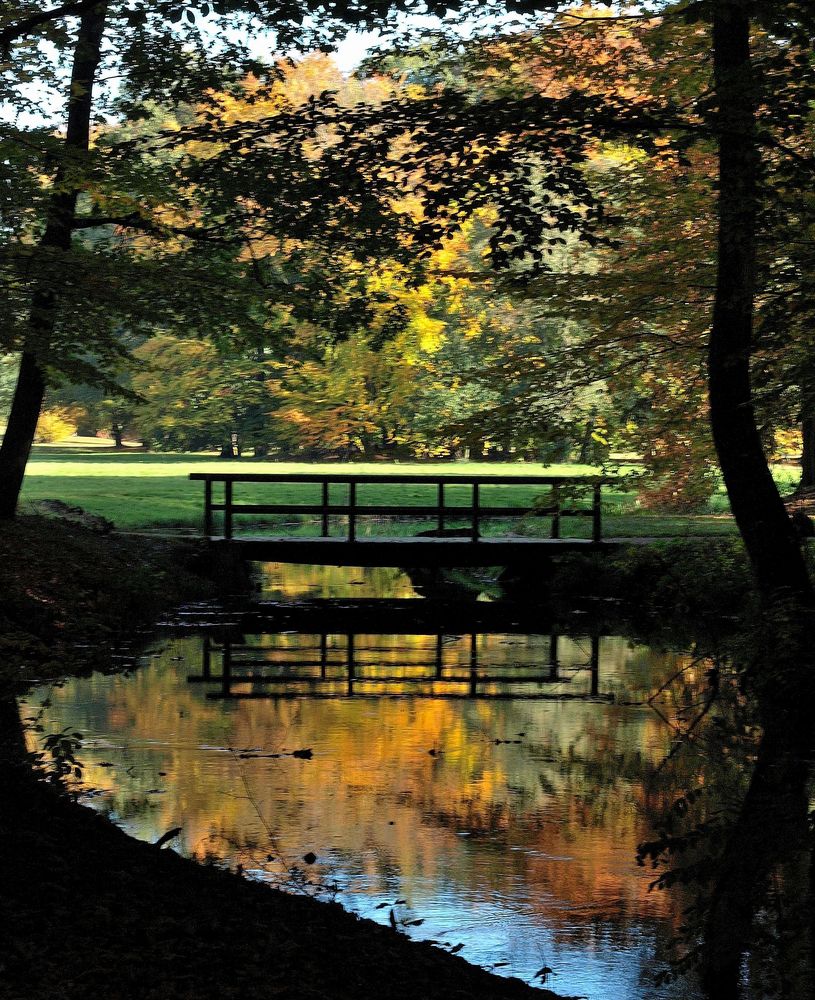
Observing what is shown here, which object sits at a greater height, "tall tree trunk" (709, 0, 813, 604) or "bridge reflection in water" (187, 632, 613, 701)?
"tall tree trunk" (709, 0, 813, 604)

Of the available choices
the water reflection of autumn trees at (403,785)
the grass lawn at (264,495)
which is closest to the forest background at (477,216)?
the water reflection of autumn trees at (403,785)

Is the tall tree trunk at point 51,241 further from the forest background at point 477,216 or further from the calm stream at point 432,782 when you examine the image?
the calm stream at point 432,782

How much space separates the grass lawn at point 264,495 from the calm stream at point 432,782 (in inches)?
317

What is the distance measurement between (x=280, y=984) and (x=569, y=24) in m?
14.5

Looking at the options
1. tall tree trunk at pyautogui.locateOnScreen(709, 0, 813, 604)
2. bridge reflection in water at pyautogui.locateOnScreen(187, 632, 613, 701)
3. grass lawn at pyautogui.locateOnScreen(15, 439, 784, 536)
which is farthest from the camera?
grass lawn at pyautogui.locateOnScreen(15, 439, 784, 536)

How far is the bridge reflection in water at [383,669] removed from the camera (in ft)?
49.6

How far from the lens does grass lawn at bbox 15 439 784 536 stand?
102 ft

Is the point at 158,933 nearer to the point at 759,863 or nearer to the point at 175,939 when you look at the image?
the point at 175,939

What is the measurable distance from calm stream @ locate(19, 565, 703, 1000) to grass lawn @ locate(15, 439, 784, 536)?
804 centimetres

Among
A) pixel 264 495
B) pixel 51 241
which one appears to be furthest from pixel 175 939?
pixel 264 495

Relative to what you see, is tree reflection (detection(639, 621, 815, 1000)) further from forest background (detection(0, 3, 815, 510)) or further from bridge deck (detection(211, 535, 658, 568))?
bridge deck (detection(211, 535, 658, 568))

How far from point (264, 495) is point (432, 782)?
29096mm

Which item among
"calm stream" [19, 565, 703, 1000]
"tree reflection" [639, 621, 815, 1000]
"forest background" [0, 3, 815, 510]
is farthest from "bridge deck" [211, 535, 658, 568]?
"tree reflection" [639, 621, 815, 1000]

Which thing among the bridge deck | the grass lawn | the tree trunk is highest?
the grass lawn
